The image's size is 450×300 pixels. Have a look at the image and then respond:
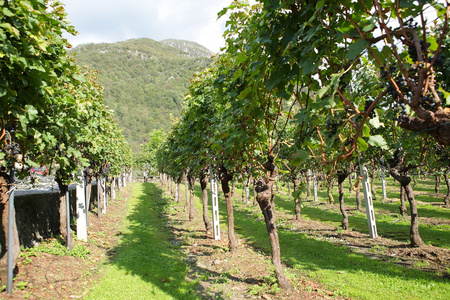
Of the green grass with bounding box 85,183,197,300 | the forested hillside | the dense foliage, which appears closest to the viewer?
the dense foliage

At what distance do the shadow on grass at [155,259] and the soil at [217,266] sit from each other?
Answer: 12.9 inches

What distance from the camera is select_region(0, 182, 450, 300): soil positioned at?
22.4 ft

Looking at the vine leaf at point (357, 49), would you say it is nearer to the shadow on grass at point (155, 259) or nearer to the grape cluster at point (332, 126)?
the grape cluster at point (332, 126)

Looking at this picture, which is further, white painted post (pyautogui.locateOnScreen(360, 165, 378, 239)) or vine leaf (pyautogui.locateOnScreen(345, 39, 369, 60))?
white painted post (pyautogui.locateOnScreen(360, 165, 378, 239))

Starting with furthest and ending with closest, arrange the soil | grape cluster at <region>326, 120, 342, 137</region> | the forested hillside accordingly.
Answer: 1. the forested hillside
2. the soil
3. grape cluster at <region>326, 120, 342, 137</region>

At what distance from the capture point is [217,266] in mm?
9422

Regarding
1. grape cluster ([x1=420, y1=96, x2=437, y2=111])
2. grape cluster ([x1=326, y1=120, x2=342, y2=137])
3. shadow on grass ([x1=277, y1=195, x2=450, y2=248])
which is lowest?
shadow on grass ([x1=277, y1=195, x2=450, y2=248])

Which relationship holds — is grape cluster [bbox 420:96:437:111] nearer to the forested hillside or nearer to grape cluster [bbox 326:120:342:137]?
grape cluster [bbox 326:120:342:137]

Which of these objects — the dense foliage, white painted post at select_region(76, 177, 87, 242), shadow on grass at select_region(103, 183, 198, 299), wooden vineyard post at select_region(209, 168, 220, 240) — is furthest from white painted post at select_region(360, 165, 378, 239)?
white painted post at select_region(76, 177, 87, 242)

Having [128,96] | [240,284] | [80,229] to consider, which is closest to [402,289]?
[240,284]

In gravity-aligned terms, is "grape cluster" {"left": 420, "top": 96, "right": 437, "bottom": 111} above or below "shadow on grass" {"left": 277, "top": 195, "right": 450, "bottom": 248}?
above

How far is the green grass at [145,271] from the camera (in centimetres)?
729

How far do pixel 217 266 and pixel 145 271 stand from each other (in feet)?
7.60

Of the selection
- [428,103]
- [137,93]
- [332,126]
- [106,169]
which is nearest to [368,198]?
[332,126]
